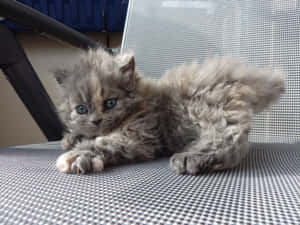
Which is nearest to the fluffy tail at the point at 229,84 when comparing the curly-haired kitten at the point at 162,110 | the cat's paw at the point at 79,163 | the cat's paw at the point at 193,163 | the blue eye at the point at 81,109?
the curly-haired kitten at the point at 162,110

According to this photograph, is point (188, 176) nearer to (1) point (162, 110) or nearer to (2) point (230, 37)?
(1) point (162, 110)

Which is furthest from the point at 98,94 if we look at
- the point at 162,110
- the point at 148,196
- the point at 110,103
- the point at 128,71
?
the point at 148,196

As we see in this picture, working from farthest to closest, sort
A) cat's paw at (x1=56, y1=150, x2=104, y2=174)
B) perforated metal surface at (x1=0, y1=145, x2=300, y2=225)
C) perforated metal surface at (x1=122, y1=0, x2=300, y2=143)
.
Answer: perforated metal surface at (x1=122, y1=0, x2=300, y2=143), cat's paw at (x1=56, y1=150, x2=104, y2=174), perforated metal surface at (x1=0, y1=145, x2=300, y2=225)

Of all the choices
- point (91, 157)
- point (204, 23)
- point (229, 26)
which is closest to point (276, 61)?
point (229, 26)

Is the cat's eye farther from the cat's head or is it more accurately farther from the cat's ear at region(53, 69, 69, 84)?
the cat's ear at region(53, 69, 69, 84)

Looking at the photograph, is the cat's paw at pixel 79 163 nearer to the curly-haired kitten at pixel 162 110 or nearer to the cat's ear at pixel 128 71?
the curly-haired kitten at pixel 162 110

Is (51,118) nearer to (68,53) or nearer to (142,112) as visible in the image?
(142,112)

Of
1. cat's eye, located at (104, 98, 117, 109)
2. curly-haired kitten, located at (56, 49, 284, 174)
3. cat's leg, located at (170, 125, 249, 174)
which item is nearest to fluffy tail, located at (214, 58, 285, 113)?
curly-haired kitten, located at (56, 49, 284, 174)
